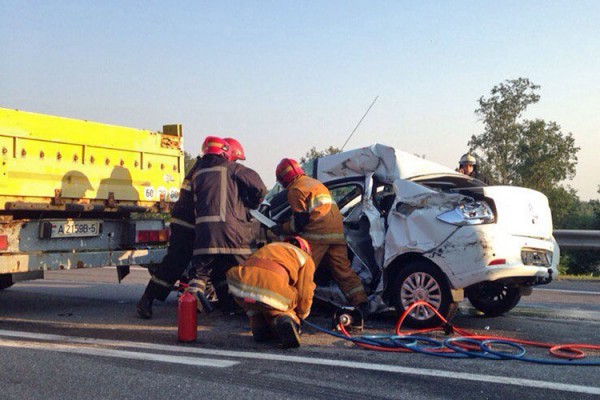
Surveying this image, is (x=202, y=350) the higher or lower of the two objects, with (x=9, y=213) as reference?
lower

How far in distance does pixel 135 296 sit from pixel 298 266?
4145 millimetres

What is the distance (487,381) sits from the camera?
4137 millimetres

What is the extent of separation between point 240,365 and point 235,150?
270 centimetres

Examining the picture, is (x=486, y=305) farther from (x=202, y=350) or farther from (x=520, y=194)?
(x=202, y=350)

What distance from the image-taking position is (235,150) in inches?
264

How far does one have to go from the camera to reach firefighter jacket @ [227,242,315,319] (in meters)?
5.13

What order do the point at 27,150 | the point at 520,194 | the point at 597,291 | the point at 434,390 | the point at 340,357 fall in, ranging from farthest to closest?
the point at 597,291
the point at 27,150
the point at 520,194
the point at 340,357
the point at 434,390

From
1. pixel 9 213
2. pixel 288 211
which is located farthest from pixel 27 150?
pixel 288 211

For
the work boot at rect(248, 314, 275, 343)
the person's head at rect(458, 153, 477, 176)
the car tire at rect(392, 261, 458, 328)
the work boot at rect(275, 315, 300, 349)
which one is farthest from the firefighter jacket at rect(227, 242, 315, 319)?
the person's head at rect(458, 153, 477, 176)

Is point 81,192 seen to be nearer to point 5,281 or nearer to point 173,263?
point 173,263

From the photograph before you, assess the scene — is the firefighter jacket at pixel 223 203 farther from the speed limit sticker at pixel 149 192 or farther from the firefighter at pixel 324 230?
the speed limit sticker at pixel 149 192

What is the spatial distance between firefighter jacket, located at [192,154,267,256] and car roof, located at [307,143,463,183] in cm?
93

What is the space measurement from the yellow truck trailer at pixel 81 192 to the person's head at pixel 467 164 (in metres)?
4.02

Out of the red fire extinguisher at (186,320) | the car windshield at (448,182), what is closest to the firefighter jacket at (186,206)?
the red fire extinguisher at (186,320)
